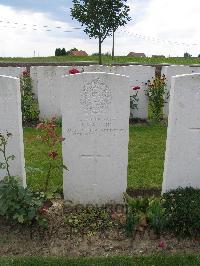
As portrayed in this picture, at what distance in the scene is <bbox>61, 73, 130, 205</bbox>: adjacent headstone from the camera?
500 centimetres

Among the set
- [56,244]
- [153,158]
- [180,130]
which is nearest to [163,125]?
[153,158]

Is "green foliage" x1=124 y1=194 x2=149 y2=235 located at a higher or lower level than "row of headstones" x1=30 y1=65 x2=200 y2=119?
lower

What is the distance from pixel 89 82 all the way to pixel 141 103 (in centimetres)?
572

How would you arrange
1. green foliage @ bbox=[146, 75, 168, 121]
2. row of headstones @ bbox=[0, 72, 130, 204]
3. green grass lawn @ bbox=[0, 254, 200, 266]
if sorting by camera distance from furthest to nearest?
green foliage @ bbox=[146, 75, 168, 121], row of headstones @ bbox=[0, 72, 130, 204], green grass lawn @ bbox=[0, 254, 200, 266]

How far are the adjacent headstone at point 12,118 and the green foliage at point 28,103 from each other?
538 cm

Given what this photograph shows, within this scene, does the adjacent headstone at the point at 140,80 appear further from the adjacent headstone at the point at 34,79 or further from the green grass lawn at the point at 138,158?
the adjacent headstone at the point at 34,79

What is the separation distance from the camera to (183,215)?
4574 millimetres

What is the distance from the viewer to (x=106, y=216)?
506 centimetres

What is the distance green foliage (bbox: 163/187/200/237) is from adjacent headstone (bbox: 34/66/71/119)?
5872mm

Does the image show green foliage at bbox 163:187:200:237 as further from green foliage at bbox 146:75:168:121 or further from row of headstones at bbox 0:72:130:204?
green foliage at bbox 146:75:168:121

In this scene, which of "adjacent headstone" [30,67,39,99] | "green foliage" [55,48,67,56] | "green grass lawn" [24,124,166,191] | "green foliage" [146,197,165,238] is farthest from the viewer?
"green foliage" [55,48,67,56]

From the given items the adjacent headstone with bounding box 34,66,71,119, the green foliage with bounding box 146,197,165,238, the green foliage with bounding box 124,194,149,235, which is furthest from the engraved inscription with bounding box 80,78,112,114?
the adjacent headstone with bounding box 34,66,71,119

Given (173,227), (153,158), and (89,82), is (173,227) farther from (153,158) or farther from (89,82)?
(153,158)

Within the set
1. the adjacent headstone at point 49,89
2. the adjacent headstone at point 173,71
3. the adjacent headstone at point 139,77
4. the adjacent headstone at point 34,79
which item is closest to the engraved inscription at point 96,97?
the adjacent headstone at point 49,89
